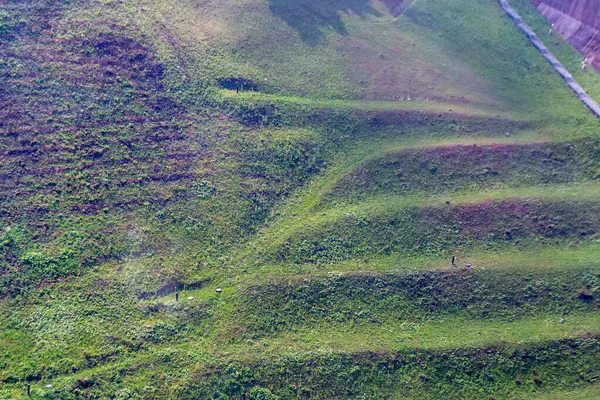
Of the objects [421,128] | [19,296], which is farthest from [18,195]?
[421,128]

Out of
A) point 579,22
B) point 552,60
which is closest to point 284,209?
point 552,60

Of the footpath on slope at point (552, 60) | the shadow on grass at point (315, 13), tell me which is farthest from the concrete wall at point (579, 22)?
the shadow on grass at point (315, 13)

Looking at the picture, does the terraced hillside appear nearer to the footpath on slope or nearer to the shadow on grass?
the shadow on grass

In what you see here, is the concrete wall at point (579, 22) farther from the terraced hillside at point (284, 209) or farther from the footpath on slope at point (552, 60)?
the terraced hillside at point (284, 209)

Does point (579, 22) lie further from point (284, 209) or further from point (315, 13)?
point (284, 209)

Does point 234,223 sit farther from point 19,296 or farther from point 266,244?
point 19,296

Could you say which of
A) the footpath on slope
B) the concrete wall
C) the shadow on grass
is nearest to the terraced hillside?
the shadow on grass

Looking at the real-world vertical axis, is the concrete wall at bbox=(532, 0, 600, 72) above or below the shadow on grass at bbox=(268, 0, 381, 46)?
above
